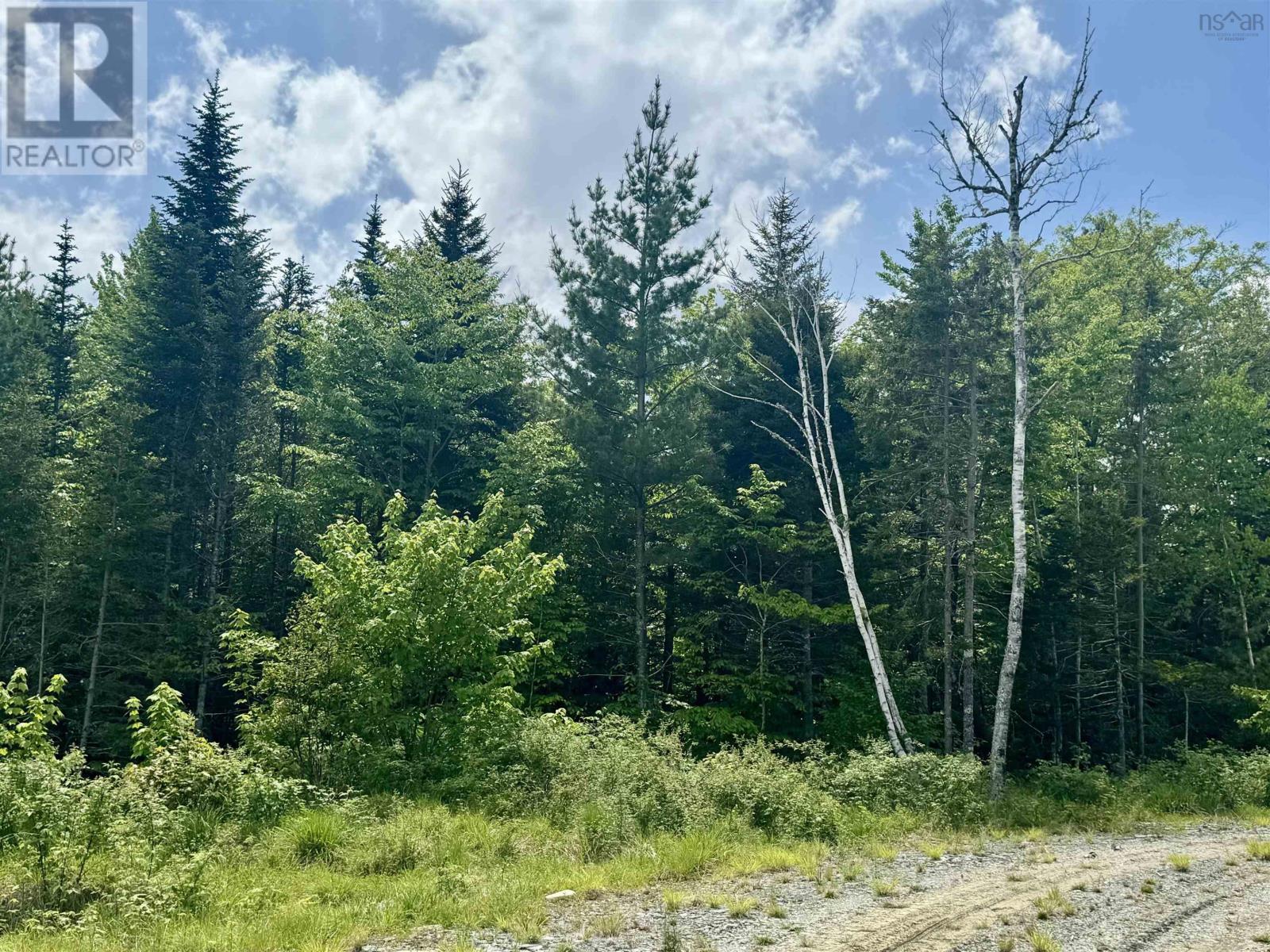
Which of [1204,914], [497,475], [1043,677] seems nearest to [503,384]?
[497,475]

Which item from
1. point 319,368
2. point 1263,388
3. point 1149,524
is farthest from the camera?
point 1263,388

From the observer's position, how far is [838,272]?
20.5 m

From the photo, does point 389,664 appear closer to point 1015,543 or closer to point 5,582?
point 1015,543

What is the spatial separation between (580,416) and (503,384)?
4.76 metres

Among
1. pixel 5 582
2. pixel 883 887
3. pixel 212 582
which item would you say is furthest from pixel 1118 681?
pixel 5 582

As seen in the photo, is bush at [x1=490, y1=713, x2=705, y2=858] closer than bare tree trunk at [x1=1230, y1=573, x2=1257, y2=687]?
Yes

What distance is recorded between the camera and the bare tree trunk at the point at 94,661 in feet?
61.9

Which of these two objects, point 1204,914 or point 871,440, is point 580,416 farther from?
point 1204,914

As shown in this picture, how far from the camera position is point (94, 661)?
19438 mm

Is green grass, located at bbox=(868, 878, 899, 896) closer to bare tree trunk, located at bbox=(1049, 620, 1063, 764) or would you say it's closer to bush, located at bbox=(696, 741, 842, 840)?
bush, located at bbox=(696, 741, 842, 840)

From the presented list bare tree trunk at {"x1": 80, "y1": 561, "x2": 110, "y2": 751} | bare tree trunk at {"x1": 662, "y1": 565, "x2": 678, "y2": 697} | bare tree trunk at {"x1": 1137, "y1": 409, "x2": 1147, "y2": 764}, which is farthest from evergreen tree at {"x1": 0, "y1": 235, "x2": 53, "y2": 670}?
bare tree trunk at {"x1": 1137, "y1": 409, "x2": 1147, "y2": 764}

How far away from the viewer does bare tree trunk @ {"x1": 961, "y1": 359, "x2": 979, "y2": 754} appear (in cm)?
1733

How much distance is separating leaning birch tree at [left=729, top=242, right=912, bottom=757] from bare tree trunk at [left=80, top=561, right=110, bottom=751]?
1707 centimetres

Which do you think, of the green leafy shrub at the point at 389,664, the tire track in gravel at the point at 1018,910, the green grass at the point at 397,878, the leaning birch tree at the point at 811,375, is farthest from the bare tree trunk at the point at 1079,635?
the green leafy shrub at the point at 389,664
